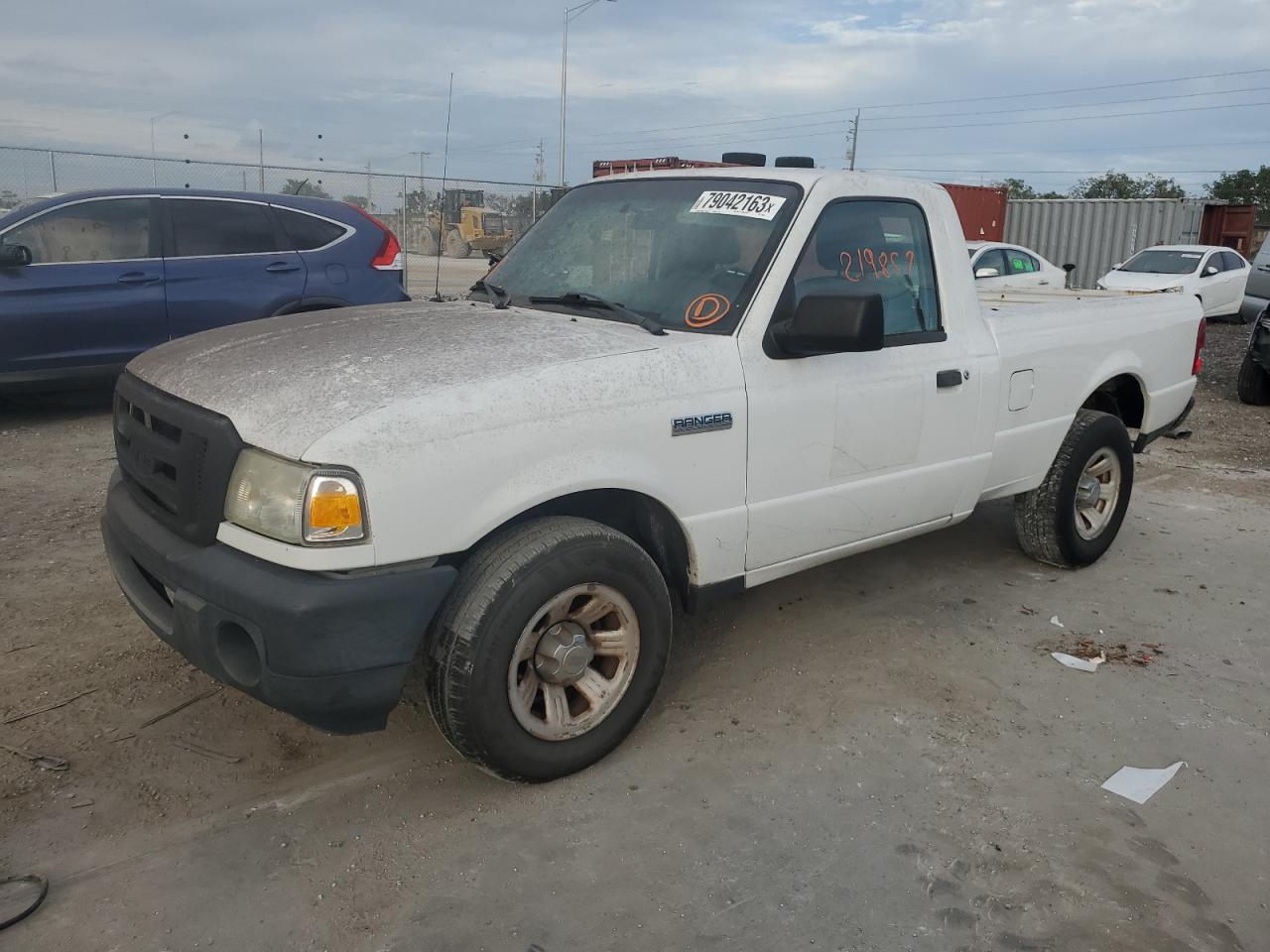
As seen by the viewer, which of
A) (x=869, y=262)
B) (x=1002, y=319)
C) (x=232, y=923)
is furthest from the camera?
(x=1002, y=319)

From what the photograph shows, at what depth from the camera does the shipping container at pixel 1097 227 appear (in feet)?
80.4

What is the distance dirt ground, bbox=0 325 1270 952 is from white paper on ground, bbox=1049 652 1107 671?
0.09m

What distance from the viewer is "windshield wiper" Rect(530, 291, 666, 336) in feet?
11.3

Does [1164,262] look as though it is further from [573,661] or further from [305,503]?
[305,503]

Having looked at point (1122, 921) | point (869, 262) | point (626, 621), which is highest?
point (869, 262)

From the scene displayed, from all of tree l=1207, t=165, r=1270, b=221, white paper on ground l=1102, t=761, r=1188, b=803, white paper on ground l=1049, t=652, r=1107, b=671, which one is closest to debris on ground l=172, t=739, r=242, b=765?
white paper on ground l=1102, t=761, r=1188, b=803

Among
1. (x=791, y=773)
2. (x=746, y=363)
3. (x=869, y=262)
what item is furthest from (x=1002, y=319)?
(x=791, y=773)

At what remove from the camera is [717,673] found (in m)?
3.96

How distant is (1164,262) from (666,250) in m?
18.3

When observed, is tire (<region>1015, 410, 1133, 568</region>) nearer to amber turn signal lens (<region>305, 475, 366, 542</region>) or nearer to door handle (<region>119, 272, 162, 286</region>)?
amber turn signal lens (<region>305, 475, 366, 542</region>)

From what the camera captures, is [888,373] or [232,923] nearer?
[232,923]

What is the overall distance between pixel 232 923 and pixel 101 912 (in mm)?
336

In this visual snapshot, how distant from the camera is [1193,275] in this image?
18.1 m

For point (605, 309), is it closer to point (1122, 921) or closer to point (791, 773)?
point (791, 773)
